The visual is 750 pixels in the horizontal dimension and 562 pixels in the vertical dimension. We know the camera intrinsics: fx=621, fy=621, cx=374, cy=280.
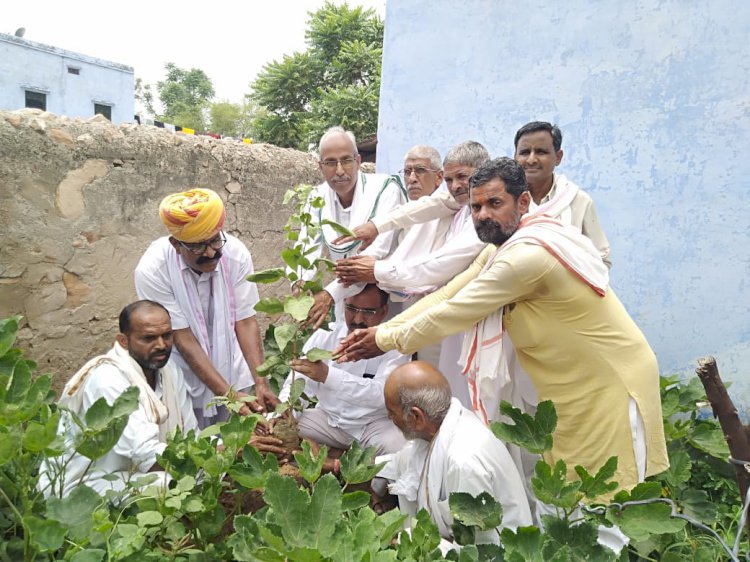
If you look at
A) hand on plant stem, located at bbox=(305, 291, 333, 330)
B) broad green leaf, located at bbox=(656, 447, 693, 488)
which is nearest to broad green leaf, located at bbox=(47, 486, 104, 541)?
hand on plant stem, located at bbox=(305, 291, 333, 330)

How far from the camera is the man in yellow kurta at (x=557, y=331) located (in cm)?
248

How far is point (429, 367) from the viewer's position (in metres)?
Result: 2.69

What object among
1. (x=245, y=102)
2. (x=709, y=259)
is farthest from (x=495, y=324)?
(x=245, y=102)

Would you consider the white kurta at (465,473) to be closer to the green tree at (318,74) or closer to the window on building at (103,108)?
the green tree at (318,74)

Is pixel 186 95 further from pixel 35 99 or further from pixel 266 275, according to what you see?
pixel 266 275

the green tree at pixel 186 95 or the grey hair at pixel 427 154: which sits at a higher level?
the green tree at pixel 186 95

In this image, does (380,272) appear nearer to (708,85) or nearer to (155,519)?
(155,519)

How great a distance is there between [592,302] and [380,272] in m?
1.09

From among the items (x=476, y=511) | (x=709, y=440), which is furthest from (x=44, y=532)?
(x=709, y=440)

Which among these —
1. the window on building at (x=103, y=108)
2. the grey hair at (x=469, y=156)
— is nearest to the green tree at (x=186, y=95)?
the window on building at (x=103, y=108)

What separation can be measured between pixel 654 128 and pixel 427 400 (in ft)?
10.6

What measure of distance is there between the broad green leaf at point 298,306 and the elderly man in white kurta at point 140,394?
25.1 inches

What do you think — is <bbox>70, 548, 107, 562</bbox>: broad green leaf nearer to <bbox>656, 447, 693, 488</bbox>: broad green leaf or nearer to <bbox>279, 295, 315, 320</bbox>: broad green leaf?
<bbox>279, 295, 315, 320</bbox>: broad green leaf

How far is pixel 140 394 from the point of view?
2693 mm
